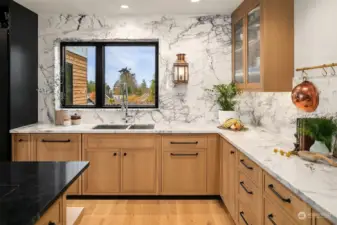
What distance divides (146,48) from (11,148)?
214 cm

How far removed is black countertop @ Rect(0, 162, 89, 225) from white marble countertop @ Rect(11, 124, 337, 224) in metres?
1.10

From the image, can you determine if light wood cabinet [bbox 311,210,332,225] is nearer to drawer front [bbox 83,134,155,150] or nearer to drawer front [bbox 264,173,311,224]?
drawer front [bbox 264,173,311,224]

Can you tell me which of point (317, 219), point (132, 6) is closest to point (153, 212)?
point (317, 219)

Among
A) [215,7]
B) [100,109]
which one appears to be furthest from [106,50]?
[215,7]

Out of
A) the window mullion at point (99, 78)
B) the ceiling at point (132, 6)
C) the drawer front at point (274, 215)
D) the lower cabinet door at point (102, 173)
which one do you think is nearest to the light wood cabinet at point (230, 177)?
the drawer front at point (274, 215)

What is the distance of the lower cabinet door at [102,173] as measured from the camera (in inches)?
144

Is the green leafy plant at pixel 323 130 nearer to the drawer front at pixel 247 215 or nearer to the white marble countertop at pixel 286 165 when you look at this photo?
the white marble countertop at pixel 286 165

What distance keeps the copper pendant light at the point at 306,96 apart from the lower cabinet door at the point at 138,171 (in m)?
1.78

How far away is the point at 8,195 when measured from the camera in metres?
1.28

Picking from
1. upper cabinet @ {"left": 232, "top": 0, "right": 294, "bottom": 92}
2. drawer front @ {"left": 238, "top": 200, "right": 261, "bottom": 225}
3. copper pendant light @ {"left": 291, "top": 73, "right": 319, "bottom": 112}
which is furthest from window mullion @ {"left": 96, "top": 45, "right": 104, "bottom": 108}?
copper pendant light @ {"left": 291, "top": 73, "right": 319, "bottom": 112}

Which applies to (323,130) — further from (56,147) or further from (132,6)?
(56,147)

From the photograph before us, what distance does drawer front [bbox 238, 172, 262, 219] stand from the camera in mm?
2117

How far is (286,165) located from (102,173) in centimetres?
236

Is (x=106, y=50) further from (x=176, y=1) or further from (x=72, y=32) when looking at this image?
(x=176, y=1)
